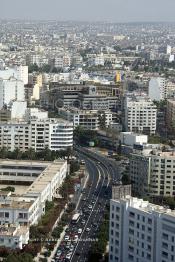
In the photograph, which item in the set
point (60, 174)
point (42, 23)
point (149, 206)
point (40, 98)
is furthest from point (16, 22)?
point (149, 206)

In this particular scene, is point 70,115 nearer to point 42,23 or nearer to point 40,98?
point 40,98

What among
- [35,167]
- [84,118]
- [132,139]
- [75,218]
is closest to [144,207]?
[75,218]

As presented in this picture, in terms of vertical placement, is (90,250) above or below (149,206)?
below

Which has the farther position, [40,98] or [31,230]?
[40,98]

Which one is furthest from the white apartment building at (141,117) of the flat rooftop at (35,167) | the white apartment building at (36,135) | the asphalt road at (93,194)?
the flat rooftop at (35,167)

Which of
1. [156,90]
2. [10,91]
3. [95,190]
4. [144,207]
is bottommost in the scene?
[95,190]

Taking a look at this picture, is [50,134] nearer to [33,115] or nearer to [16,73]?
[33,115]

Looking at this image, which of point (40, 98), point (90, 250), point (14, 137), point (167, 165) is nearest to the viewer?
point (90, 250)

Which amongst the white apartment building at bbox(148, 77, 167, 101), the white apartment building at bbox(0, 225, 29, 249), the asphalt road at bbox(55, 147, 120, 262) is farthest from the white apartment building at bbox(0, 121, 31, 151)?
the white apartment building at bbox(148, 77, 167, 101)
